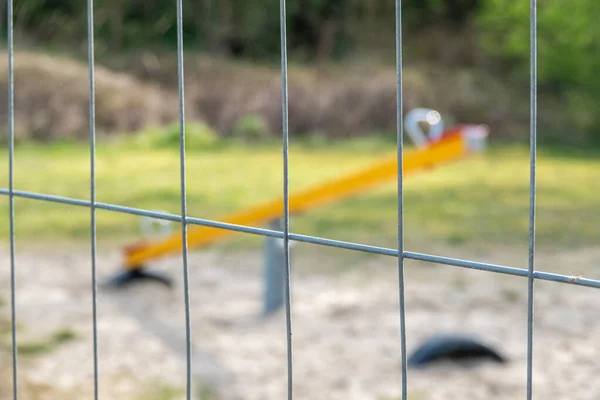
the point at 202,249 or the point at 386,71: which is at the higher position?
the point at 386,71

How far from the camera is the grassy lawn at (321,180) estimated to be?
674 centimetres

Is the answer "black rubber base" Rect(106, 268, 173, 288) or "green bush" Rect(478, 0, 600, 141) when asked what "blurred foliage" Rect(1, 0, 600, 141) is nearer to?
"green bush" Rect(478, 0, 600, 141)

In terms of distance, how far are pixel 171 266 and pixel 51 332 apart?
1.52 metres

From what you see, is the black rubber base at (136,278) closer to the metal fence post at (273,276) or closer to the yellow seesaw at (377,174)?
the yellow seesaw at (377,174)

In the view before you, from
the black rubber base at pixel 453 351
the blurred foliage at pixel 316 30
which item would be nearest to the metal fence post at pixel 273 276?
the black rubber base at pixel 453 351

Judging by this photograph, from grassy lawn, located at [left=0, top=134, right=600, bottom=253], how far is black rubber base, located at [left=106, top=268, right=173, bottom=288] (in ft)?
4.62

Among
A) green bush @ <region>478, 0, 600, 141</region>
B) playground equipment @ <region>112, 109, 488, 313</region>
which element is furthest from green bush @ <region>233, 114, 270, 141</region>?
playground equipment @ <region>112, 109, 488, 313</region>

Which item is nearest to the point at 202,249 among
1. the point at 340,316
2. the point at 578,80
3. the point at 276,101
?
the point at 340,316

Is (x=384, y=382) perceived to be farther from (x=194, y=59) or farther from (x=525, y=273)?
(x=194, y=59)

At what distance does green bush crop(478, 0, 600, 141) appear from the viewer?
12867 mm

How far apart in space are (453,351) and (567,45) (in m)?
10.4

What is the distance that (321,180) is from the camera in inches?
368

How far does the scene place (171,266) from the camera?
18.2ft

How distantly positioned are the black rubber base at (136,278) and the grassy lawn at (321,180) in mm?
1408
